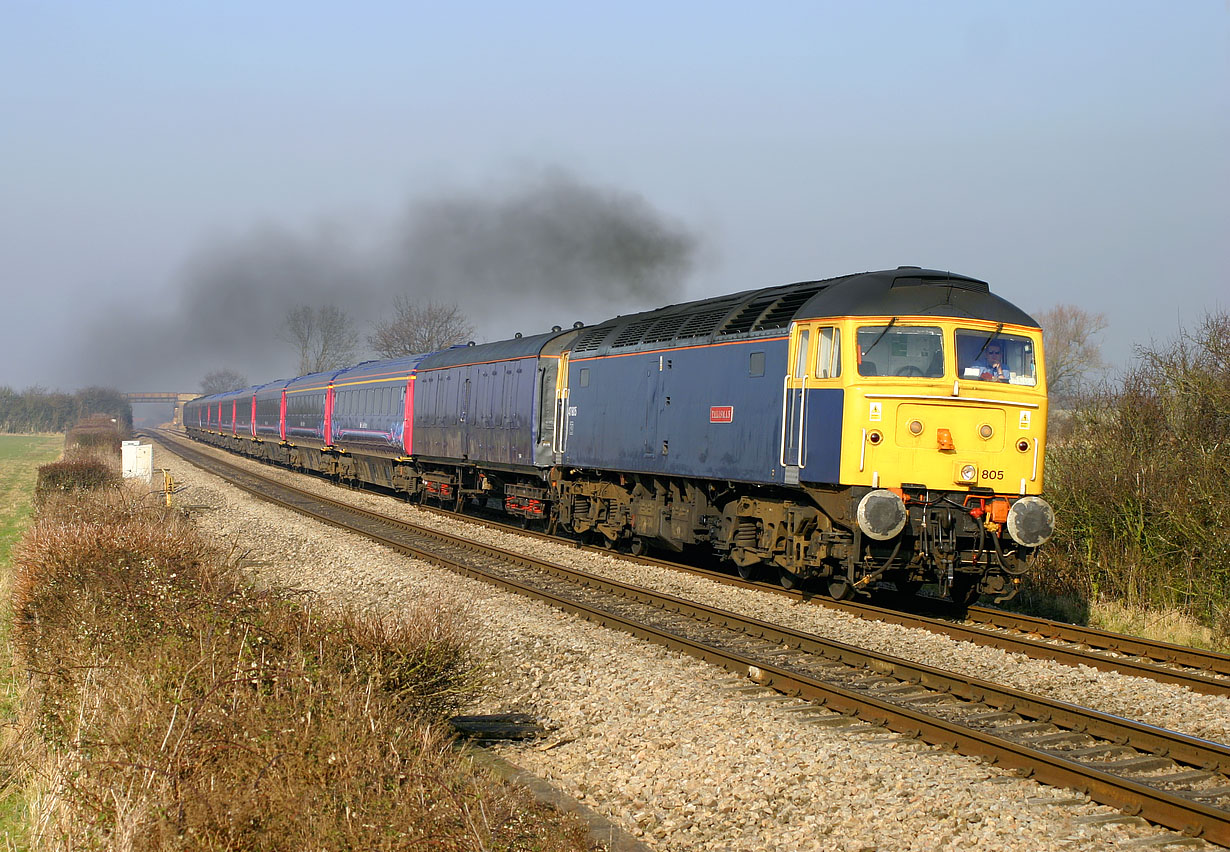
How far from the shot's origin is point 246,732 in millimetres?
4961

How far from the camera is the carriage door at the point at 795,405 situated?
11.5m

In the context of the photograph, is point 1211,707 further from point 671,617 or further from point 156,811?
point 156,811

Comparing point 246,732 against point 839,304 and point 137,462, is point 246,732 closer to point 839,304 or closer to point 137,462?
point 839,304

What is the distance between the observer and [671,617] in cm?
1151

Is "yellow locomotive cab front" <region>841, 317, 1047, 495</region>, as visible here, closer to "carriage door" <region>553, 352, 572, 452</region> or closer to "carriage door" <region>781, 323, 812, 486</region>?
"carriage door" <region>781, 323, 812, 486</region>

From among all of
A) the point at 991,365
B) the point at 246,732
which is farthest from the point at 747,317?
the point at 246,732

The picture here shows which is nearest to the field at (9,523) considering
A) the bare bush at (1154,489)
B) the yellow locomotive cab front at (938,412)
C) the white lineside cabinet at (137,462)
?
the white lineside cabinet at (137,462)

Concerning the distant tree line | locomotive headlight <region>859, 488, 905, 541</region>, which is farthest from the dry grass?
the distant tree line

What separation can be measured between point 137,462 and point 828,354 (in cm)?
1848

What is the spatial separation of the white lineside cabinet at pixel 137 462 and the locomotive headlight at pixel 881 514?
722 inches

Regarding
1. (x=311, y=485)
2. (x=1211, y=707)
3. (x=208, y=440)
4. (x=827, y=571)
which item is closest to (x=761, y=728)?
(x=1211, y=707)

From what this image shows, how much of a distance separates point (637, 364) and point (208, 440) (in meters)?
63.4

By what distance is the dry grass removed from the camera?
4.44 meters

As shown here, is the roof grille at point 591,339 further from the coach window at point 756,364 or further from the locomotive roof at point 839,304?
the coach window at point 756,364
